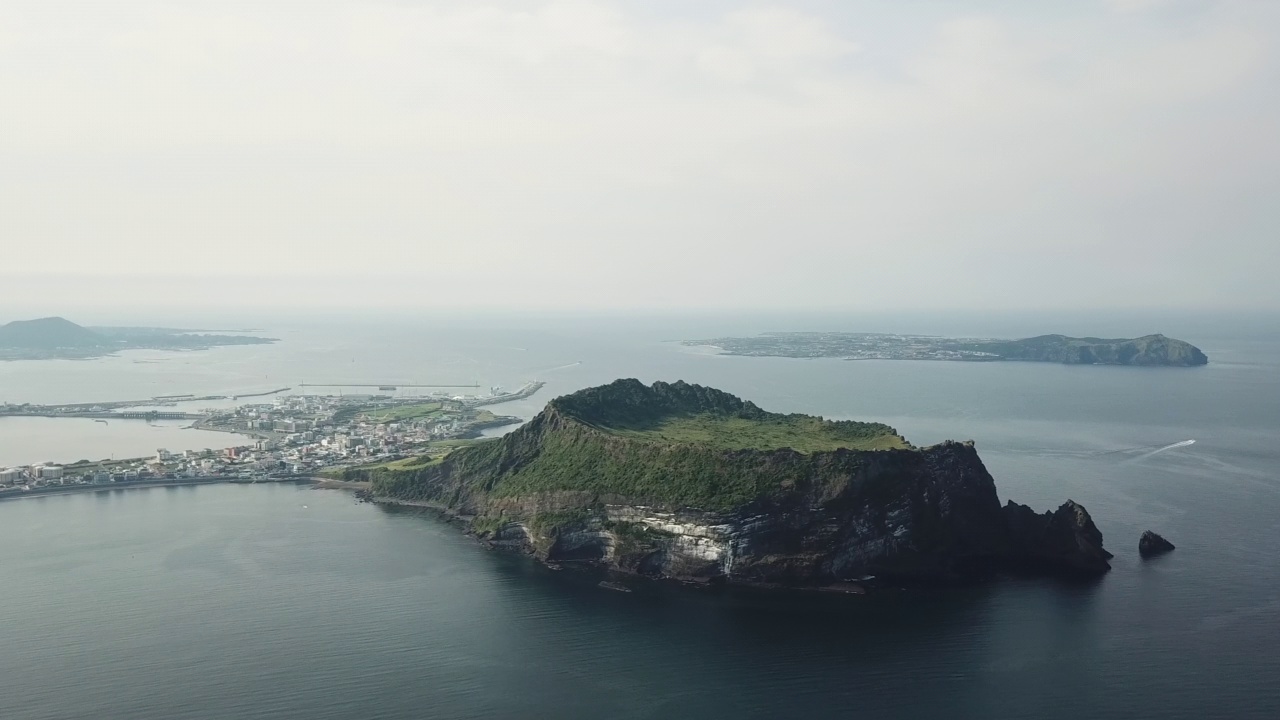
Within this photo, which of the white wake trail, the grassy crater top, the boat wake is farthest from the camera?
the white wake trail

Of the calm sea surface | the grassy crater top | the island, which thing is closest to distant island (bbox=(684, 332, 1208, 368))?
the calm sea surface

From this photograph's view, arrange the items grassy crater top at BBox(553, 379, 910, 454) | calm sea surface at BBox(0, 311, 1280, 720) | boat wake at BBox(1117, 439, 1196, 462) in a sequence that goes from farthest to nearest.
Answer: boat wake at BBox(1117, 439, 1196, 462) < grassy crater top at BBox(553, 379, 910, 454) < calm sea surface at BBox(0, 311, 1280, 720)

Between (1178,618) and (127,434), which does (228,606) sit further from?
(127,434)

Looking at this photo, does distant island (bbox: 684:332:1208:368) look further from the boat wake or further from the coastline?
the coastline

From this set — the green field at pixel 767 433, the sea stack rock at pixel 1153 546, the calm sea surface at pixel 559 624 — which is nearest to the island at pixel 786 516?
the green field at pixel 767 433

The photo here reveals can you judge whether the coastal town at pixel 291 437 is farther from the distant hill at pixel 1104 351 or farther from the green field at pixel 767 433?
the distant hill at pixel 1104 351

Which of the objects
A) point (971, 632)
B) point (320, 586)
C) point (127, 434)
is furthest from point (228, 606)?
point (127, 434)
